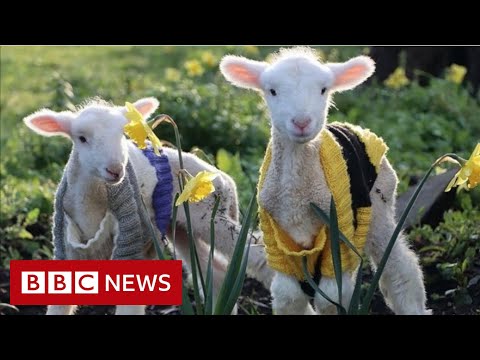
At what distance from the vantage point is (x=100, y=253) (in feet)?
17.0

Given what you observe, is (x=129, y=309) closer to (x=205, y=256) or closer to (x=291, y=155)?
(x=205, y=256)

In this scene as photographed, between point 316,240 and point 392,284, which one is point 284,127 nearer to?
point 316,240

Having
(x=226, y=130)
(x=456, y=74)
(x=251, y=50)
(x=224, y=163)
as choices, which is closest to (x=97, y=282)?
(x=224, y=163)

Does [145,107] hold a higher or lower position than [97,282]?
higher

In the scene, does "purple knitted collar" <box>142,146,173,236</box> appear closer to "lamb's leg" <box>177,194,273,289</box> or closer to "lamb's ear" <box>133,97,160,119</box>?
"lamb's leg" <box>177,194,273,289</box>

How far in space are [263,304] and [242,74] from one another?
1.47m

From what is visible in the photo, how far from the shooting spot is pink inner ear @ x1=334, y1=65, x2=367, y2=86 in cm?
454

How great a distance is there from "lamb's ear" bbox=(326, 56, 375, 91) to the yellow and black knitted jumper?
21cm

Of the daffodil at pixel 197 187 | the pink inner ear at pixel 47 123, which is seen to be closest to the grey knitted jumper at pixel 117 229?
the pink inner ear at pixel 47 123

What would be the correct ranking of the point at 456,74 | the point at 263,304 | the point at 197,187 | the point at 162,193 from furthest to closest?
the point at 456,74 < the point at 263,304 < the point at 162,193 < the point at 197,187

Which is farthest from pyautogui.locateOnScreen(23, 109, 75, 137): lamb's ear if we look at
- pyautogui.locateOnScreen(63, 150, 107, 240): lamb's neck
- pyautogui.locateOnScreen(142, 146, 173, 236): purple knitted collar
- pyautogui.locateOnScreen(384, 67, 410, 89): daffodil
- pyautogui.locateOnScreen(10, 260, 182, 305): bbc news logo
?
pyautogui.locateOnScreen(384, 67, 410, 89): daffodil

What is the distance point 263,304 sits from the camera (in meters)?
5.60

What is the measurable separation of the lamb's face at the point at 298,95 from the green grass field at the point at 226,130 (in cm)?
137

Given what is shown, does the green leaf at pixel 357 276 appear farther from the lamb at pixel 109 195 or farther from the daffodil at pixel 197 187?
the lamb at pixel 109 195
